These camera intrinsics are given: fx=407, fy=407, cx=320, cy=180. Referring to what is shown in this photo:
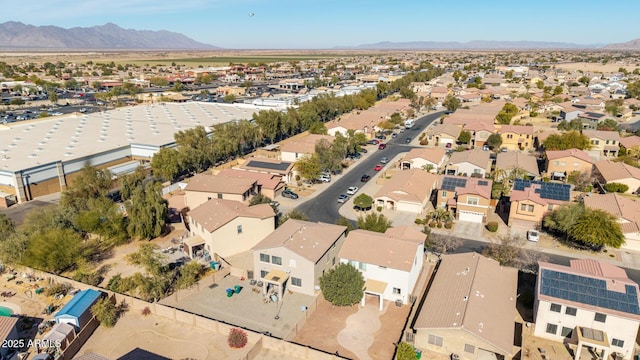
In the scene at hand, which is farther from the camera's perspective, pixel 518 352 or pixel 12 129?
pixel 12 129

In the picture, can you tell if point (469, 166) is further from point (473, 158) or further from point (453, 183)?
point (453, 183)

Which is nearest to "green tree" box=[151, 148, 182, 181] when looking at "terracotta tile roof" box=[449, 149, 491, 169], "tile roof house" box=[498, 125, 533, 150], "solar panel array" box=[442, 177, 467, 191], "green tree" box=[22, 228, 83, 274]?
"green tree" box=[22, 228, 83, 274]

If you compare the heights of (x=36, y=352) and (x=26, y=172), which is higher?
(x=26, y=172)

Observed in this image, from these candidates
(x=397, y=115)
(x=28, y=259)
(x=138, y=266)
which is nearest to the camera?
Answer: (x=28, y=259)

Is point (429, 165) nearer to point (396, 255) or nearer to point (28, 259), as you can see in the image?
point (396, 255)

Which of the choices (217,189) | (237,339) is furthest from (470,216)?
(237,339)

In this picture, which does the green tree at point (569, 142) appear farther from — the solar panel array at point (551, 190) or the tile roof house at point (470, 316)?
the tile roof house at point (470, 316)

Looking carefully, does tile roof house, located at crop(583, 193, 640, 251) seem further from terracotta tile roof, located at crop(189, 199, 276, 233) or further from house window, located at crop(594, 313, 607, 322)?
terracotta tile roof, located at crop(189, 199, 276, 233)

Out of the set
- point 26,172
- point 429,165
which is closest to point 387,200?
point 429,165
